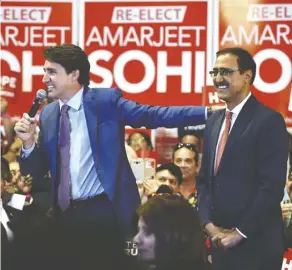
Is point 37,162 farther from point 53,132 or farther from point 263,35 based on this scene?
point 263,35

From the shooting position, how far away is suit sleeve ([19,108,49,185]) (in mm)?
3102

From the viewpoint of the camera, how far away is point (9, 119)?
6250mm

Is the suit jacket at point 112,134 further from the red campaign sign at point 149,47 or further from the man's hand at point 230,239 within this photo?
the red campaign sign at point 149,47

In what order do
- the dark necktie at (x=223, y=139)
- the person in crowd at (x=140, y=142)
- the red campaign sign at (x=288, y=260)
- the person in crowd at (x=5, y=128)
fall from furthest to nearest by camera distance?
the person in crowd at (x=5, y=128), the person in crowd at (x=140, y=142), the red campaign sign at (x=288, y=260), the dark necktie at (x=223, y=139)

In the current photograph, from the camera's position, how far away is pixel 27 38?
6.35m

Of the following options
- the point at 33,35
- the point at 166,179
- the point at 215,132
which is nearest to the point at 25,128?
the point at 215,132

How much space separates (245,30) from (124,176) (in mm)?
3260

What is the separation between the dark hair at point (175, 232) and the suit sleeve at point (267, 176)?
3.56ft

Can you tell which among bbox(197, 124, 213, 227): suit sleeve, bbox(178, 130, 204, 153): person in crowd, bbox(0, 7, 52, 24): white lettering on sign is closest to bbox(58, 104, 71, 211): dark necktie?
bbox(197, 124, 213, 227): suit sleeve

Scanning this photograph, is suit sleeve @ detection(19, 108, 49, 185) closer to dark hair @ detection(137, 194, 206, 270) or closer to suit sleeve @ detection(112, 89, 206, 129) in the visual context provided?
suit sleeve @ detection(112, 89, 206, 129)

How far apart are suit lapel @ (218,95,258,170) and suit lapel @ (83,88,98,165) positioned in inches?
20.8

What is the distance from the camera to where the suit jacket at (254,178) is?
286cm

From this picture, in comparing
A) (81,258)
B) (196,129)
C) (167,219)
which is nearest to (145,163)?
(196,129)

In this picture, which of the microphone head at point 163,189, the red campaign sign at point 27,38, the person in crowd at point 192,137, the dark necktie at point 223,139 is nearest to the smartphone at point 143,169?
the microphone head at point 163,189
